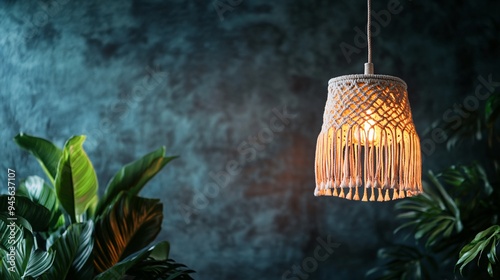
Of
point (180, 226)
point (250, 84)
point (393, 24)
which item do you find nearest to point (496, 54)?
point (393, 24)

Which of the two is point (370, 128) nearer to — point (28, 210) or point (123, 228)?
point (123, 228)

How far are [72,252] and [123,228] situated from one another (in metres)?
0.32

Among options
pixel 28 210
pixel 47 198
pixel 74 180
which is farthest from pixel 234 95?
pixel 28 210

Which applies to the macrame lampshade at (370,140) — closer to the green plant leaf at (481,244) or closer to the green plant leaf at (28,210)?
the green plant leaf at (481,244)

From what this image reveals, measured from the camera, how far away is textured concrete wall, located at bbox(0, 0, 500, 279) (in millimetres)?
3510

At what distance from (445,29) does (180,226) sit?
5.84 feet

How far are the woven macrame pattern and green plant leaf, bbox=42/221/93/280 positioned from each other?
122 cm

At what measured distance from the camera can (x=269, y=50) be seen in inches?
147

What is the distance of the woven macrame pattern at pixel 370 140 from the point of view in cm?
220

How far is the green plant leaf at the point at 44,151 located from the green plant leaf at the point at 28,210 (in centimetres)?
23

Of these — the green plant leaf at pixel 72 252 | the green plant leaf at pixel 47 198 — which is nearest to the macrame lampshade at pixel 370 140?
the green plant leaf at pixel 72 252

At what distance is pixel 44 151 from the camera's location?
11.1 feet

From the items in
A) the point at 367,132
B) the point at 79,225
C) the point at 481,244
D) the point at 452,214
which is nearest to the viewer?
the point at 367,132

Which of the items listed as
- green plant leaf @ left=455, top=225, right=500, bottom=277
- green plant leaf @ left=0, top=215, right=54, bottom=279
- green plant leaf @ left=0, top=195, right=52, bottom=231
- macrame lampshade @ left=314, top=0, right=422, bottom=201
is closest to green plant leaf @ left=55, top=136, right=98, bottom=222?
green plant leaf @ left=0, top=195, right=52, bottom=231
